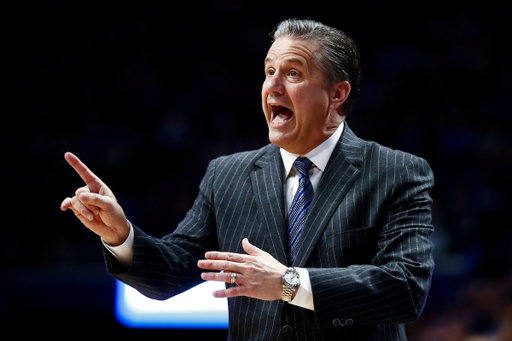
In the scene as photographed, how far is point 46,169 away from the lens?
20.2 ft

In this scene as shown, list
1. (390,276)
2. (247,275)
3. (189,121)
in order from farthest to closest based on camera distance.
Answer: (189,121), (390,276), (247,275)

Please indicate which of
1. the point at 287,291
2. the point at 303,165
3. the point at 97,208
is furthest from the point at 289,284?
the point at 97,208

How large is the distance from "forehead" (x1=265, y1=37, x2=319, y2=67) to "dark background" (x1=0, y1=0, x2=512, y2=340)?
3128 mm

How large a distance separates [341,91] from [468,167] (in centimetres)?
378

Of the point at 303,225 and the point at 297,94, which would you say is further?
the point at 297,94

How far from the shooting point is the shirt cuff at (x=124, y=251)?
6.68 feet

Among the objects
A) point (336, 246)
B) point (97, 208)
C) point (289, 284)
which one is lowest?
point (289, 284)

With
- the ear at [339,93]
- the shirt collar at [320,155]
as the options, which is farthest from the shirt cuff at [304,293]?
the ear at [339,93]

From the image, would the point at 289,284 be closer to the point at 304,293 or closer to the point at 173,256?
the point at 304,293

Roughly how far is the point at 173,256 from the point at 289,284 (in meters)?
0.54

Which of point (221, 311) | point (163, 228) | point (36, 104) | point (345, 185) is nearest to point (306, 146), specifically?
point (345, 185)

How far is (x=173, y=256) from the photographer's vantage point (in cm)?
216

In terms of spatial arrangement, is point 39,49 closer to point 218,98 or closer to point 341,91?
point 218,98

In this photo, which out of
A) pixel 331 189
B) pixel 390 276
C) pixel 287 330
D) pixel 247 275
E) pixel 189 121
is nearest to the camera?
pixel 247 275
